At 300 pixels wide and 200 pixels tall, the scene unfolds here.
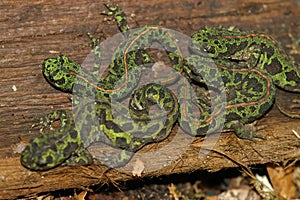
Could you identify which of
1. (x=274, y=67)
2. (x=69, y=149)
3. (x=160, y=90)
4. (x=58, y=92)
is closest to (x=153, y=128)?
(x=160, y=90)

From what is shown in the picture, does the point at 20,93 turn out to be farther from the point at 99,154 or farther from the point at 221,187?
the point at 221,187

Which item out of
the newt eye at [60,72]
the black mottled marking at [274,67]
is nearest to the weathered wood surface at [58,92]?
the newt eye at [60,72]

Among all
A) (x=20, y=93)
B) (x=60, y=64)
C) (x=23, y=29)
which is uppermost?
(x=23, y=29)

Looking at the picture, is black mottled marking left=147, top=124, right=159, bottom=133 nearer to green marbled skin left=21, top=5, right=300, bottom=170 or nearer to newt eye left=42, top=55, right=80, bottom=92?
green marbled skin left=21, top=5, right=300, bottom=170

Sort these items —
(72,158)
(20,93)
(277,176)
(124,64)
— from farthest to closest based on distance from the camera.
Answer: (277,176) < (124,64) < (20,93) < (72,158)

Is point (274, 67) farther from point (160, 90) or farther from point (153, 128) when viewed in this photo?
point (153, 128)

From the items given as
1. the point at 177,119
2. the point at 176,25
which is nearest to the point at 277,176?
the point at 177,119

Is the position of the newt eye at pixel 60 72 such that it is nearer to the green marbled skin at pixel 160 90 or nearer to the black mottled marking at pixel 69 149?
the green marbled skin at pixel 160 90
